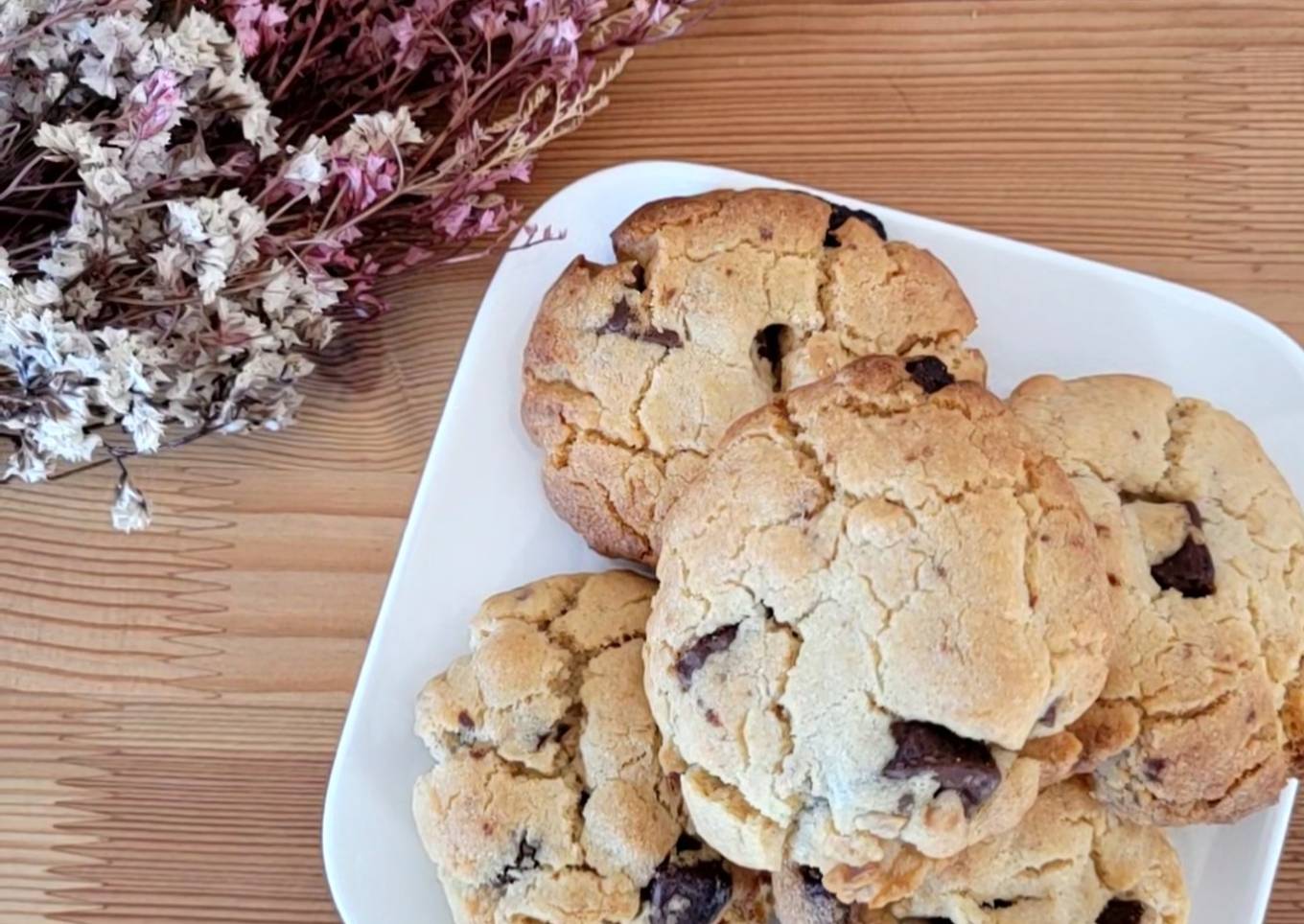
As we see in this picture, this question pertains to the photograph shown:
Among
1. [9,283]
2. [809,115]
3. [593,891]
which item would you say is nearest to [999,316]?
[809,115]

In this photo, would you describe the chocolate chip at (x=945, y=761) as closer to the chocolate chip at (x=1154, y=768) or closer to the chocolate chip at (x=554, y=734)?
the chocolate chip at (x=1154, y=768)

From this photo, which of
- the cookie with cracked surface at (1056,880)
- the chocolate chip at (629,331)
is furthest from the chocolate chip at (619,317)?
the cookie with cracked surface at (1056,880)

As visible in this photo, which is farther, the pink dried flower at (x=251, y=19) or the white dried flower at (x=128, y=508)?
the white dried flower at (x=128, y=508)

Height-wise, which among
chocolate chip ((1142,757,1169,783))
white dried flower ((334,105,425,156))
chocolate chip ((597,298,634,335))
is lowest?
chocolate chip ((1142,757,1169,783))

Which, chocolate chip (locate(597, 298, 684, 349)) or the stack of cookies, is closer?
the stack of cookies

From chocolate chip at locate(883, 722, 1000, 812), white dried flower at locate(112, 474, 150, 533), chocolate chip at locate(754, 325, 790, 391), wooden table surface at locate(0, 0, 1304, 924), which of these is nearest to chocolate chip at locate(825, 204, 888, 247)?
chocolate chip at locate(754, 325, 790, 391)

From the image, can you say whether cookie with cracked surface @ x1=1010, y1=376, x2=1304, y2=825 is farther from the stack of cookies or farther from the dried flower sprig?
the dried flower sprig

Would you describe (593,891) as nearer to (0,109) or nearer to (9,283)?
(9,283)
